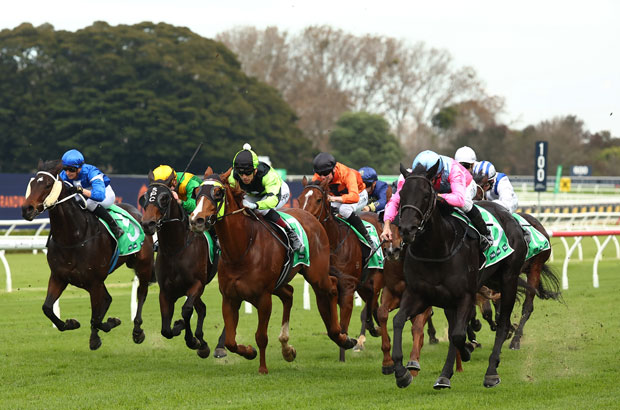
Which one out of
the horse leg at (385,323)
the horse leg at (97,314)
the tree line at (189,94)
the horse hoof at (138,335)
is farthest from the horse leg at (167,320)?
the tree line at (189,94)

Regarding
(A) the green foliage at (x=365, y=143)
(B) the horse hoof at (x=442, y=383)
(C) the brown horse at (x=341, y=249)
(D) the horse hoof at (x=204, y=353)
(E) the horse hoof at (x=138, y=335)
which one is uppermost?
(A) the green foliage at (x=365, y=143)

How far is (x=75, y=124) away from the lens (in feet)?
108

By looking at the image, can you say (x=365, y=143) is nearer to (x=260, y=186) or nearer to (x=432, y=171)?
(x=260, y=186)

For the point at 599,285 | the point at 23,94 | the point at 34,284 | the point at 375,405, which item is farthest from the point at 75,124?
the point at 375,405

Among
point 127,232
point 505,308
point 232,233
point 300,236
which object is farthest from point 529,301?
point 127,232

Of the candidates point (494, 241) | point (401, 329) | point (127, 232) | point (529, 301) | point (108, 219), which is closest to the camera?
point (401, 329)

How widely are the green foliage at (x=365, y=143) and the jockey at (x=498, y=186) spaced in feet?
103

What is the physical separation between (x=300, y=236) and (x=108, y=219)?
1953 millimetres

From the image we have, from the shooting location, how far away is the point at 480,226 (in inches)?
254

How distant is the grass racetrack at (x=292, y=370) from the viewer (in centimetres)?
581

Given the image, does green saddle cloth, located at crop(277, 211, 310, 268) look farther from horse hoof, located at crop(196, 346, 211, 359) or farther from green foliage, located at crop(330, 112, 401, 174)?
green foliage, located at crop(330, 112, 401, 174)

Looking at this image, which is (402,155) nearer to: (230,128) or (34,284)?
(230,128)

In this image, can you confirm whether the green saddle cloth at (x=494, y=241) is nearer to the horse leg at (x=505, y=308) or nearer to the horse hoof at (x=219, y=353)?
the horse leg at (x=505, y=308)

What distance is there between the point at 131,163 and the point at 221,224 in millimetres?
28130
